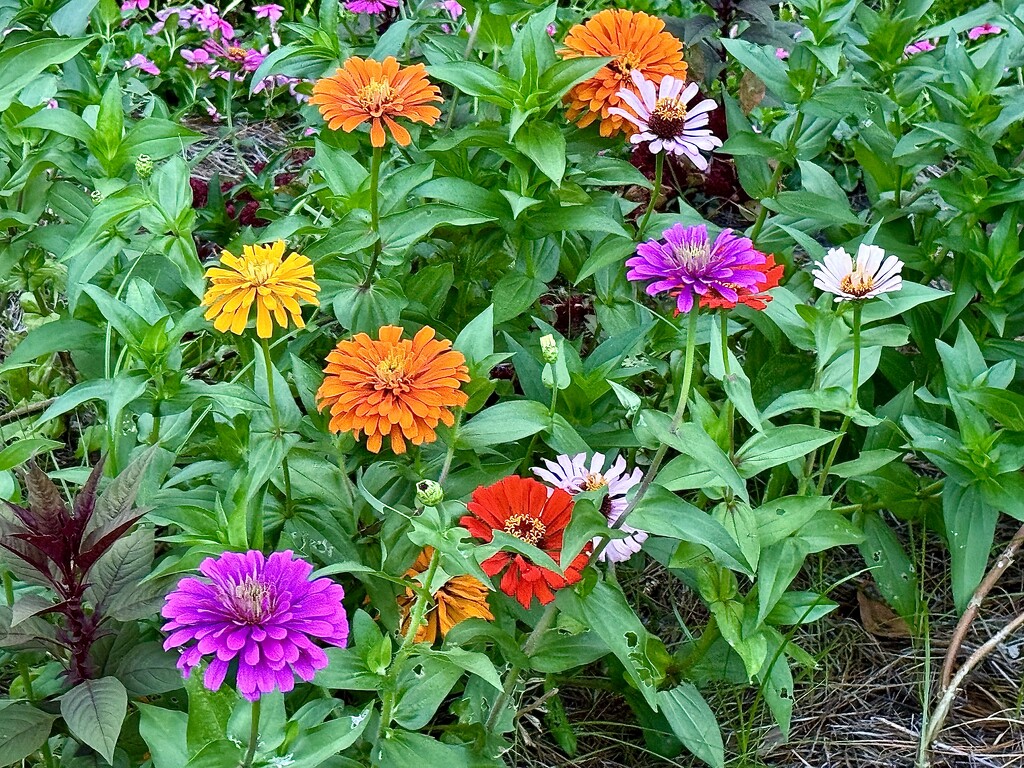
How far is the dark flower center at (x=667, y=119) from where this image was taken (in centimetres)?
133

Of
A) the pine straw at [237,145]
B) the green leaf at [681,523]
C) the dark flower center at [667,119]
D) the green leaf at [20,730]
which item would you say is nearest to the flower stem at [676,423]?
the green leaf at [681,523]

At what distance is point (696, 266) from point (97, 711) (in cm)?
75

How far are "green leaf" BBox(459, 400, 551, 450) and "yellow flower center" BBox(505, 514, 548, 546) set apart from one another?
90mm

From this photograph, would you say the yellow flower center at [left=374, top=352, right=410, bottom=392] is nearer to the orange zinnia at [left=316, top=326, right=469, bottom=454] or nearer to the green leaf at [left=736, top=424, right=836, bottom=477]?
the orange zinnia at [left=316, top=326, right=469, bottom=454]

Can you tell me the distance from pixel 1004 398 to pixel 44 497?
3.78 ft

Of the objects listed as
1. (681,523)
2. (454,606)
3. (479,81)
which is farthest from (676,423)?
(479,81)

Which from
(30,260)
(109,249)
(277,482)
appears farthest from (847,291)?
(30,260)

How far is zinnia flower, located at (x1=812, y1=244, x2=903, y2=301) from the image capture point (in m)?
1.11

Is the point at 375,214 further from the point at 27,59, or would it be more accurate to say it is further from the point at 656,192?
the point at 27,59

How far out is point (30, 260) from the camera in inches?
68.8

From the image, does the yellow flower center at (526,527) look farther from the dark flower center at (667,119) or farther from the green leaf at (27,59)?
the green leaf at (27,59)

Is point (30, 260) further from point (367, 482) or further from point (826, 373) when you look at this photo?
point (826, 373)

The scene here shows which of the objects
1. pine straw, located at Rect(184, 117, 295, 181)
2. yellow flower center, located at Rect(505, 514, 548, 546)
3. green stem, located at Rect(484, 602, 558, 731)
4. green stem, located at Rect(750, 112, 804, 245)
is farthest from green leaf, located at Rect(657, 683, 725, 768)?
pine straw, located at Rect(184, 117, 295, 181)

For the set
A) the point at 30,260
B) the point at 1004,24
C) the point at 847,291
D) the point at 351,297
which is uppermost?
the point at 1004,24
